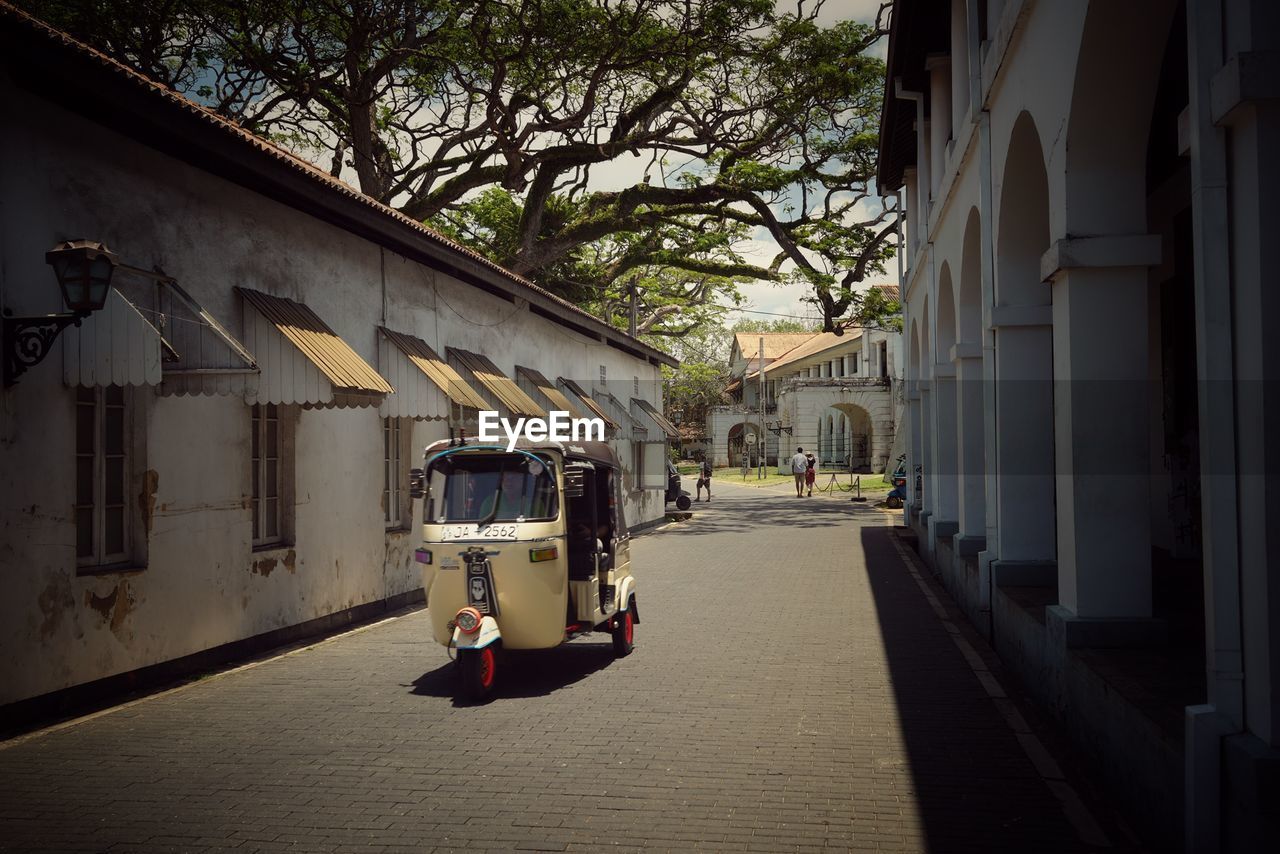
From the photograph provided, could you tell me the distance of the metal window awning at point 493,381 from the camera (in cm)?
1495

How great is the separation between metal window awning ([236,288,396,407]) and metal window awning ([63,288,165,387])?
145 cm

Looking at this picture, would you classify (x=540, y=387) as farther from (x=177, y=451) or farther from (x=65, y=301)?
(x=65, y=301)

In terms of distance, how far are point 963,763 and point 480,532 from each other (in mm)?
4163

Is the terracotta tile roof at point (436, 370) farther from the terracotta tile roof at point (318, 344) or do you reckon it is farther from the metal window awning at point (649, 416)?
the metal window awning at point (649, 416)

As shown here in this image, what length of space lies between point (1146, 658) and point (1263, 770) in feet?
8.63

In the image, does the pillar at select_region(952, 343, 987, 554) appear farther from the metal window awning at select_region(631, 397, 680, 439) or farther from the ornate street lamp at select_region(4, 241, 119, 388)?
the metal window awning at select_region(631, 397, 680, 439)

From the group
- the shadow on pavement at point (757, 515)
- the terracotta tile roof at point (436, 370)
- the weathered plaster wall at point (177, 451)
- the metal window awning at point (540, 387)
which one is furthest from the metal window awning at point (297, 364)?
the shadow on pavement at point (757, 515)

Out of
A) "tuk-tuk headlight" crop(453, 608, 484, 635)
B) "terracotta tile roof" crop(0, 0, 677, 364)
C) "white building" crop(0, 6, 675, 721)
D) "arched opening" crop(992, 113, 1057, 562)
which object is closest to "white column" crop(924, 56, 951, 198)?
"arched opening" crop(992, 113, 1057, 562)

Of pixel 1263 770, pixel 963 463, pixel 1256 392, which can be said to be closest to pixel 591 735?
pixel 1263 770

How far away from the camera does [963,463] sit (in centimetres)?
1248

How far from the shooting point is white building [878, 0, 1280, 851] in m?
4.05

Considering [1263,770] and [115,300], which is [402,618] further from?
[1263,770]

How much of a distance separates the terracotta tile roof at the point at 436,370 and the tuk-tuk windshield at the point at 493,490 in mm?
3961

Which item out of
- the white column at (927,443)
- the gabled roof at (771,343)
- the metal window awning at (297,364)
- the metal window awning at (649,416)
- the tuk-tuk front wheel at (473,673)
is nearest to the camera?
the tuk-tuk front wheel at (473,673)
